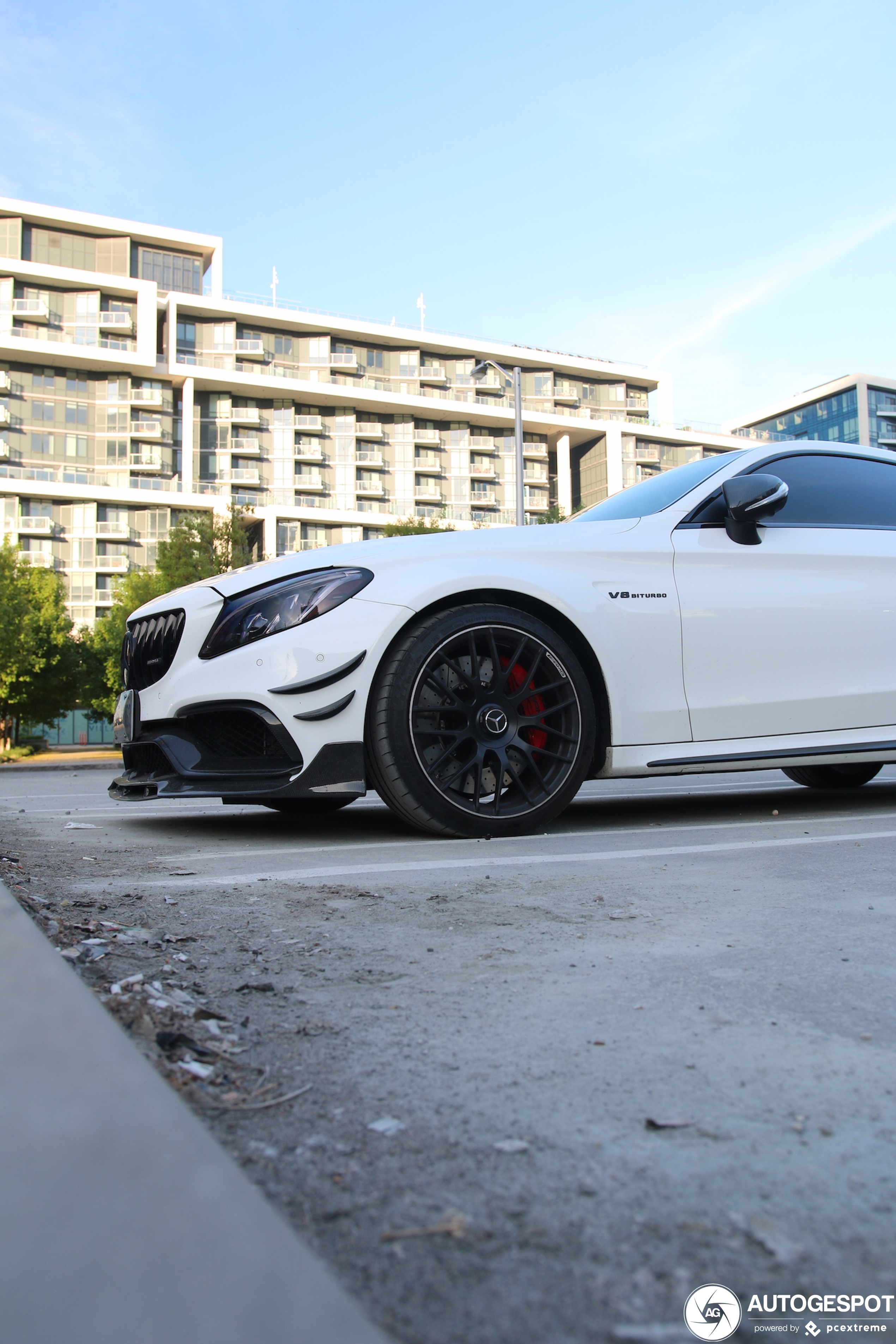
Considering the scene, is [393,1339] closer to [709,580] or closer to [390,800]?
[390,800]

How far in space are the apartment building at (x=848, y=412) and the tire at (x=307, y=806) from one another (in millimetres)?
87638

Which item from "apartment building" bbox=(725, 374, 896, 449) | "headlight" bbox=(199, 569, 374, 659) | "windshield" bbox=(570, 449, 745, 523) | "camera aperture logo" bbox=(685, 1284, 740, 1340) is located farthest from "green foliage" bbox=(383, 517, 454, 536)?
"apartment building" bbox=(725, 374, 896, 449)

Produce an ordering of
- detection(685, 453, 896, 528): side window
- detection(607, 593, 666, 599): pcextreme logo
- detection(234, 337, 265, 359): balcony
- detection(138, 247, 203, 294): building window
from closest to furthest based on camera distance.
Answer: detection(607, 593, 666, 599): pcextreme logo
detection(685, 453, 896, 528): side window
detection(234, 337, 265, 359): balcony
detection(138, 247, 203, 294): building window

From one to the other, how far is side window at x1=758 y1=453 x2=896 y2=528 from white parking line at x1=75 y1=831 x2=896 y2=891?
4.84 feet

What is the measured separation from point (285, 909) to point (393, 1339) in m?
1.60

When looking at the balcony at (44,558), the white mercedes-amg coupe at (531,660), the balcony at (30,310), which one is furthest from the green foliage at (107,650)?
the white mercedes-amg coupe at (531,660)

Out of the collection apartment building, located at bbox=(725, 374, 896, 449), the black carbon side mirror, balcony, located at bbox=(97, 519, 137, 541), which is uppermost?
apartment building, located at bbox=(725, 374, 896, 449)

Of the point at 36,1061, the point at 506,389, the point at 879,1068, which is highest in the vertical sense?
the point at 506,389

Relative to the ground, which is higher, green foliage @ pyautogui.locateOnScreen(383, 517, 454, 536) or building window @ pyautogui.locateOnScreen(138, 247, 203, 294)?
building window @ pyautogui.locateOnScreen(138, 247, 203, 294)

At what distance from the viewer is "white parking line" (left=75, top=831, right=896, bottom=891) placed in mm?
2639

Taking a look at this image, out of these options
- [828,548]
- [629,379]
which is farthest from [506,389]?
[828,548]

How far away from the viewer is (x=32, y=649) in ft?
117

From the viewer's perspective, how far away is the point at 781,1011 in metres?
1.43

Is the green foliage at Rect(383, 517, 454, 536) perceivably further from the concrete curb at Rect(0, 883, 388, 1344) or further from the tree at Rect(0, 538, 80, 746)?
the concrete curb at Rect(0, 883, 388, 1344)
